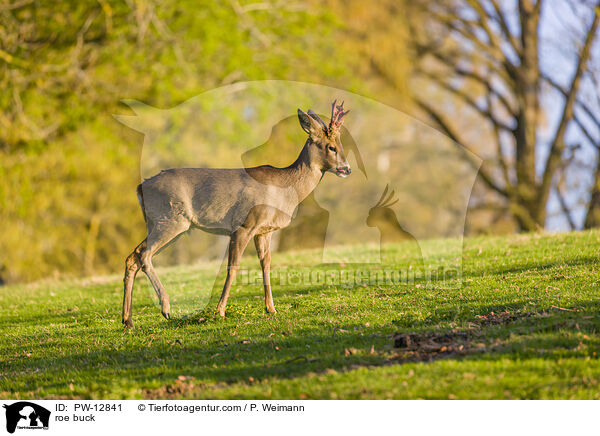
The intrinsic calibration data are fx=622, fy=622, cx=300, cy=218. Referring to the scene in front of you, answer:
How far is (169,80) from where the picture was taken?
24016 mm

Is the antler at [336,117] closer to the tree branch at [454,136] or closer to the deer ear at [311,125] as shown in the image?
the deer ear at [311,125]

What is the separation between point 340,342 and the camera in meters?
7.73

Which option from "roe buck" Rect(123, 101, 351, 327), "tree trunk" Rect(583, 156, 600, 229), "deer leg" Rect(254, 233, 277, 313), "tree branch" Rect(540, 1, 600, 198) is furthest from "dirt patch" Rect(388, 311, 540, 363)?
"tree branch" Rect(540, 1, 600, 198)

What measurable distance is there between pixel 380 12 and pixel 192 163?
11.9 m

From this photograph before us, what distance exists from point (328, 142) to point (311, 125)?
1.22ft

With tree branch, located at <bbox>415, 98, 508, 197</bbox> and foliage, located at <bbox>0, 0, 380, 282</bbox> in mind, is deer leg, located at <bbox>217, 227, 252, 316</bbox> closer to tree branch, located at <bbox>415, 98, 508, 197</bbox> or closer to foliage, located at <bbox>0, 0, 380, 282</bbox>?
foliage, located at <bbox>0, 0, 380, 282</bbox>

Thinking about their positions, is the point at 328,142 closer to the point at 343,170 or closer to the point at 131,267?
the point at 343,170

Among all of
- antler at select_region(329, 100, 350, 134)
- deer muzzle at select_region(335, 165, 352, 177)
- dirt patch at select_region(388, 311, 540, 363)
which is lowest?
dirt patch at select_region(388, 311, 540, 363)

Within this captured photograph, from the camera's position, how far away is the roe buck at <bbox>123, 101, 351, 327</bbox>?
9.00 metres

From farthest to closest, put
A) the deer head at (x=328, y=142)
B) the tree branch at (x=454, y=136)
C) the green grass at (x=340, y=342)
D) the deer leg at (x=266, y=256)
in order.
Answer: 1. the tree branch at (x=454, y=136)
2. the deer leg at (x=266, y=256)
3. the deer head at (x=328, y=142)
4. the green grass at (x=340, y=342)

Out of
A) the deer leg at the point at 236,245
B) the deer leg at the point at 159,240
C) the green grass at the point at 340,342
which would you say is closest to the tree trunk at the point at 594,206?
the green grass at the point at 340,342

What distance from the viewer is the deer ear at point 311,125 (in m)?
9.14

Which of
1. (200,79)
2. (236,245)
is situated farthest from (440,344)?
(200,79)

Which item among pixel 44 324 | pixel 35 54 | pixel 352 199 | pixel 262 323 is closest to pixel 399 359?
pixel 262 323
